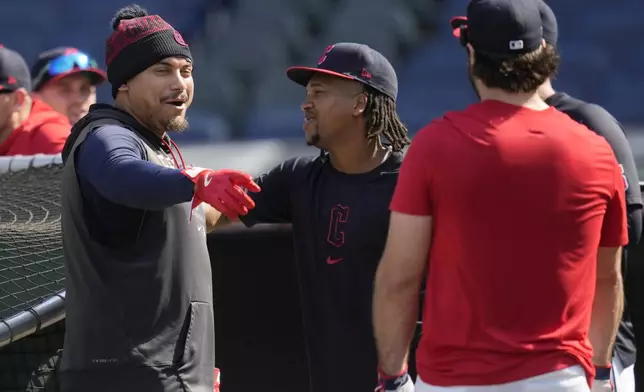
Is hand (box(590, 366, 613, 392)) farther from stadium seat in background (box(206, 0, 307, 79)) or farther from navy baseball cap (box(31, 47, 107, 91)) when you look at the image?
stadium seat in background (box(206, 0, 307, 79))

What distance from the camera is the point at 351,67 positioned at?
3.19 metres

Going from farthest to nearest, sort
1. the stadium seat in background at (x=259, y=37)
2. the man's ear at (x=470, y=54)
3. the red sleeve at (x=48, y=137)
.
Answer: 1. the stadium seat in background at (x=259, y=37)
2. the red sleeve at (x=48, y=137)
3. the man's ear at (x=470, y=54)

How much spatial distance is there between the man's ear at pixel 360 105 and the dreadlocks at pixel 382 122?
0.01 metres

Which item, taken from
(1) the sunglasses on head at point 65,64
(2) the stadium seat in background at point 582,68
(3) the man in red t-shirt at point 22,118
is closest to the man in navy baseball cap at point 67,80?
(1) the sunglasses on head at point 65,64

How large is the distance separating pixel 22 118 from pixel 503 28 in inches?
133

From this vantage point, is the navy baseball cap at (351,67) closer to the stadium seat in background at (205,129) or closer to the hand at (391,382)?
the hand at (391,382)

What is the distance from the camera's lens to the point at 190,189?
247 cm

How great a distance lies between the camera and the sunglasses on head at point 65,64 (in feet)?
18.3

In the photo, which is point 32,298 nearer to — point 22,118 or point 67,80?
point 22,118

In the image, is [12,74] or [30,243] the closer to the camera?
Answer: [30,243]

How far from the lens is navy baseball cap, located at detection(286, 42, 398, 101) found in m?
3.18

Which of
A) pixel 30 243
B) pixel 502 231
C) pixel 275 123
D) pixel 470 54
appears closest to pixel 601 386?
pixel 502 231

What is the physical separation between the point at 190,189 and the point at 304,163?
2.46 ft

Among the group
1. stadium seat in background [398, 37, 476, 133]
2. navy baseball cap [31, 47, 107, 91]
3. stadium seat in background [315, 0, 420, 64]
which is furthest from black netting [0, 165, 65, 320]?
stadium seat in background [315, 0, 420, 64]
